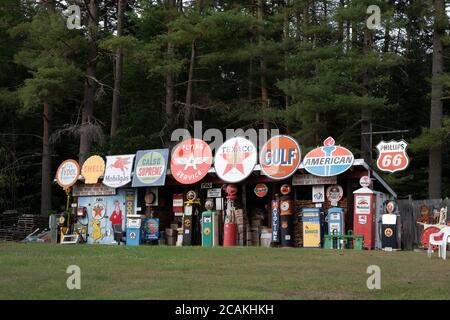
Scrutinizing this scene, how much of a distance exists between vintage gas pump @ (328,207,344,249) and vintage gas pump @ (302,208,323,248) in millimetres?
379

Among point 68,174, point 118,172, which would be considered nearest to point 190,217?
point 118,172

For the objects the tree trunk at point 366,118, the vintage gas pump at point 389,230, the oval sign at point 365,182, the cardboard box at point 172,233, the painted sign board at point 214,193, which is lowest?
the cardboard box at point 172,233

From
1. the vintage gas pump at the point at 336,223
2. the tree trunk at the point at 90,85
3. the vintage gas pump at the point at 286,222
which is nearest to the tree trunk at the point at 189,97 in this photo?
the tree trunk at the point at 90,85

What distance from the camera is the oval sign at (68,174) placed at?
88.0 ft

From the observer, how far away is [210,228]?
78.5 feet

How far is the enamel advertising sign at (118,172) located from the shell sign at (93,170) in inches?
12.4

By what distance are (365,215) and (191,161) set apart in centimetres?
668

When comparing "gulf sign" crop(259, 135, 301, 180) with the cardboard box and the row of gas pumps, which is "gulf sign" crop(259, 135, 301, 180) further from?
the cardboard box

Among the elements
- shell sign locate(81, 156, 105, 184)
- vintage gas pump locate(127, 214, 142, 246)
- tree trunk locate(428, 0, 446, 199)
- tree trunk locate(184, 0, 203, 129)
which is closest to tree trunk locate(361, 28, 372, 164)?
tree trunk locate(428, 0, 446, 199)

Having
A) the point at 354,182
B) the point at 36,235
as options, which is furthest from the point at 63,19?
the point at 354,182

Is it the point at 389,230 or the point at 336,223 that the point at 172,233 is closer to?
the point at 336,223

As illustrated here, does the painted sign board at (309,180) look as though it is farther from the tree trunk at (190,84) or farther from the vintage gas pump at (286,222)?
the tree trunk at (190,84)

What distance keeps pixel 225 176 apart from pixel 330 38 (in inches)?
745
